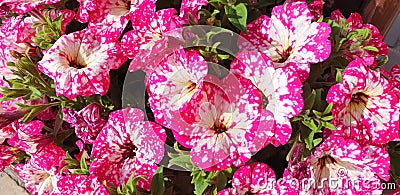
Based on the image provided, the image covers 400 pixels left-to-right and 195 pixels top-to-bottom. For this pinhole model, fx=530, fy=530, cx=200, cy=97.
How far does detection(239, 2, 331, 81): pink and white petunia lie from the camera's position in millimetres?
620

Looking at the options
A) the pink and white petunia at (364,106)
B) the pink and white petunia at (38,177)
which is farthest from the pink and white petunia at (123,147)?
the pink and white petunia at (364,106)

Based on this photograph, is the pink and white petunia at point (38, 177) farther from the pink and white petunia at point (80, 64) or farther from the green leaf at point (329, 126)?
the green leaf at point (329, 126)

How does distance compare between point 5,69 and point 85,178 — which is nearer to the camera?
point 85,178

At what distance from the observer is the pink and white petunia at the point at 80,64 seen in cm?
65

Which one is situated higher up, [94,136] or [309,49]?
[309,49]

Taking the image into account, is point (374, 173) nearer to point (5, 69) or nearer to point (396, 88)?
point (396, 88)

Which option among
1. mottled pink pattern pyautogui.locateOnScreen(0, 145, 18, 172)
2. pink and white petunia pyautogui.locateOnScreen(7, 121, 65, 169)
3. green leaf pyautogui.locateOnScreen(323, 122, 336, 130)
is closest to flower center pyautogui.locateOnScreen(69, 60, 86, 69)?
pink and white petunia pyautogui.locateOnScreen(7, 121, 65, 169)

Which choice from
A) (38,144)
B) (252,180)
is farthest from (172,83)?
(38,144)

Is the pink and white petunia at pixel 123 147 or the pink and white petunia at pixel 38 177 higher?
the pink and white petunia at pixel 123 147

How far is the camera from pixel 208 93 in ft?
1.96

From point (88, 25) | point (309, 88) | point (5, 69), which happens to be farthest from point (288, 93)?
point (5, 69)

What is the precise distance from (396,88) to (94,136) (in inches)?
15.3

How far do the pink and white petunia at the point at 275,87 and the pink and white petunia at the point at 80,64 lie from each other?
163mm

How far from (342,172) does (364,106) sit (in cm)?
9
